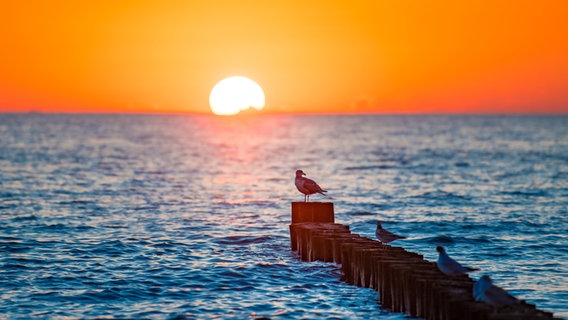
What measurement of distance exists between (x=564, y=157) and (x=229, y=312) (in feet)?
218

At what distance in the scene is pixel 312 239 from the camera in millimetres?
20219

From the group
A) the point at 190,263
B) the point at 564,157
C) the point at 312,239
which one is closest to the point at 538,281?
the point at 312,239

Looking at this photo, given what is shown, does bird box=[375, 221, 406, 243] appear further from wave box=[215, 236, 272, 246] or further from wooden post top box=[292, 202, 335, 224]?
wave box=[215, 236, 272, 246]

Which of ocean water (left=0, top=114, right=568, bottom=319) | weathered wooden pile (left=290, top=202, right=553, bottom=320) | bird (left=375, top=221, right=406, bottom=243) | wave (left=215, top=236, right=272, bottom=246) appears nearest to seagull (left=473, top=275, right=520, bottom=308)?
weathered wooden pile (left=290, top=202, right=553, bottom=320)

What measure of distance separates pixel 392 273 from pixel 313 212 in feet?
23.0

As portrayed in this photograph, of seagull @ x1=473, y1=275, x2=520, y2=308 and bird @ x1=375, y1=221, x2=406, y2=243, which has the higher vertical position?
bird @ x1=375, y1=221, x2=406, y2=243

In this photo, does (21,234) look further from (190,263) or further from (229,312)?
(229,312)

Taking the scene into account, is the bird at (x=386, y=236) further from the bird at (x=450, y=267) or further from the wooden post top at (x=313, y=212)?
the bird at (x=450, y=267)

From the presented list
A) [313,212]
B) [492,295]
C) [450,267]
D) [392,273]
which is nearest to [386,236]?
[313,212]

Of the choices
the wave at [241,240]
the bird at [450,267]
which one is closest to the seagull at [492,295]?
the bird at [450,267]

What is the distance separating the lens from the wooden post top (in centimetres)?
2203

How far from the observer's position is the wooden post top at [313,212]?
22.0m

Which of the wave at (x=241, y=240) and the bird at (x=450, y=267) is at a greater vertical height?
the bird at (x=450, y=267)

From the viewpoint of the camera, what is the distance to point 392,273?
15250 millimetres
